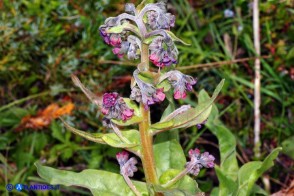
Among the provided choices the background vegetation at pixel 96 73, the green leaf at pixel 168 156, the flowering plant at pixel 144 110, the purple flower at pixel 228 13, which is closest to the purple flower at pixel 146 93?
the flowering plant at pixel 144 110

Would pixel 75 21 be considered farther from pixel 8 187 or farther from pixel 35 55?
pixel 8 187

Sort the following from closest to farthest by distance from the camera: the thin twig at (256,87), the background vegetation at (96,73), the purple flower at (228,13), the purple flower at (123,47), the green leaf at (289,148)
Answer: the purple flower at (123,47), the green leaf at (289,148), the thin twig at (256,87), the background vegetation at (96,73), the purple flower at (228,13)

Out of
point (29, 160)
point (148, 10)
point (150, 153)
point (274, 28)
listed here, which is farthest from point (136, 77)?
point (274, 28)

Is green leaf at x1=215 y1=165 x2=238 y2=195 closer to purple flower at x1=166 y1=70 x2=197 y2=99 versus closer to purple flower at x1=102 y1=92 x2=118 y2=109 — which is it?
purple flower at x1=166 y1=70 x2=197 y2=99

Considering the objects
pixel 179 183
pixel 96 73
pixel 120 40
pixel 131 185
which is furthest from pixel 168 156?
pixel 96 73

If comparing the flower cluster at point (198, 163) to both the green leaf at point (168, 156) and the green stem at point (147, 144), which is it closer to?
the green stem at point (147, 144)

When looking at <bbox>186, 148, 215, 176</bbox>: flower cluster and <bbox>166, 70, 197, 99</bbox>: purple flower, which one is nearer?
<bbox>166, 70, 197, 99</bbox>: purple flower

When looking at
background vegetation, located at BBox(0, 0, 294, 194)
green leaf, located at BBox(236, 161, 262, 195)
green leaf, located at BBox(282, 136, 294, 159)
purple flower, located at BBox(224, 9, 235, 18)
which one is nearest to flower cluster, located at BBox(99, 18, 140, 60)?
green leaf, located at BBox(236, 161, 262, 195)
